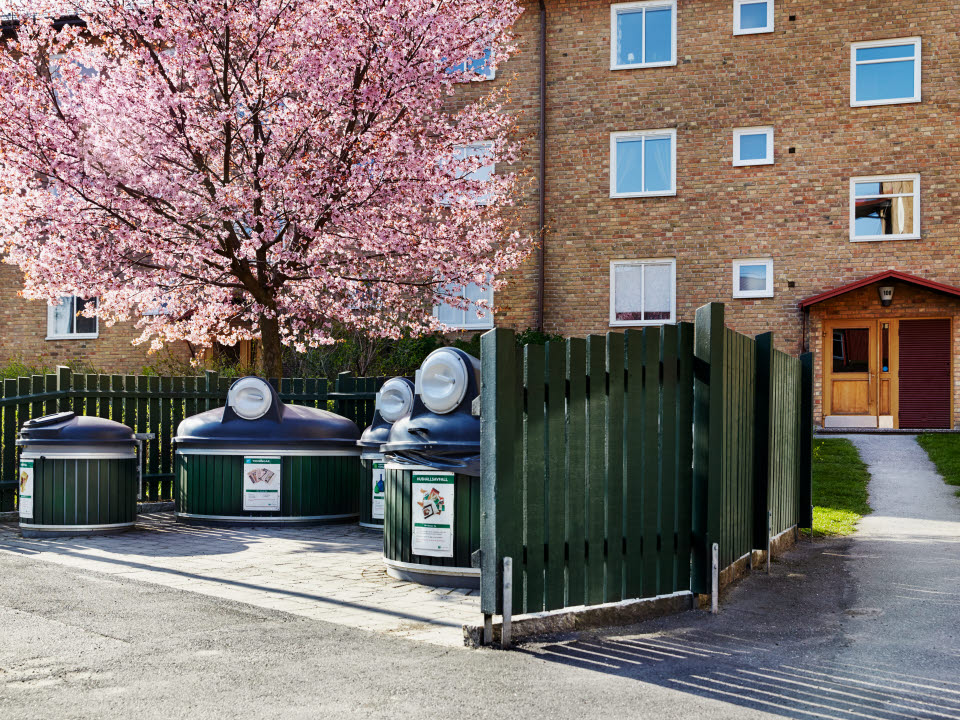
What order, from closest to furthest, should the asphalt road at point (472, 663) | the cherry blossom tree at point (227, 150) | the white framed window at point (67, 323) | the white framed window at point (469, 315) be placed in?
the asphalt road at point (472, 663)
the cherry blossom tree at point (227, 150)
the white framed window at point (469, 315)
the white framed window at point (67, 323)

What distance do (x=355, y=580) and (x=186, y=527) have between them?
4.02 meters

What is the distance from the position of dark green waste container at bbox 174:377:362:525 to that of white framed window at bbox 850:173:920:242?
1605cm

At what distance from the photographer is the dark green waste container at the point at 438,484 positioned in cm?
740

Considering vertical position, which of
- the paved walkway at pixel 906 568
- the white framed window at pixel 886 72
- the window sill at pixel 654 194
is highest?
the white framed window at pixel 886 72

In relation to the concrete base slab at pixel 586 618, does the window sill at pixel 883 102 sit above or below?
above

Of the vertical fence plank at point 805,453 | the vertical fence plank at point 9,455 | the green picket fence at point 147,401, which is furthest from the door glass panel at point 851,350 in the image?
the vertical fence plank at point 9,455

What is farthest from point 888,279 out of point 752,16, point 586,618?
point 586,618

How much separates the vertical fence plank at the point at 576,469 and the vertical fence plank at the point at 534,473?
0.66 ft

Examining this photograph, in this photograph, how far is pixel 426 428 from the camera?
7.59 meters

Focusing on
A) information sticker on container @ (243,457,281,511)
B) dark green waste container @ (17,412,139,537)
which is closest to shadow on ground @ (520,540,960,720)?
information sticker on container @ (243,457,281,511)

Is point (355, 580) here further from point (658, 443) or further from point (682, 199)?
point (682, 199)

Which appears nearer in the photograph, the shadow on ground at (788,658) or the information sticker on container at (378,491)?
the shadow on ground at (788,658)

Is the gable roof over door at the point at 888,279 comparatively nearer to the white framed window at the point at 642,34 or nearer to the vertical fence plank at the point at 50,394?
the white framed window at the point at 642,34

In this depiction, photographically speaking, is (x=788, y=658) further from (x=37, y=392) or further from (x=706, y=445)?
(x=37, y=392)
